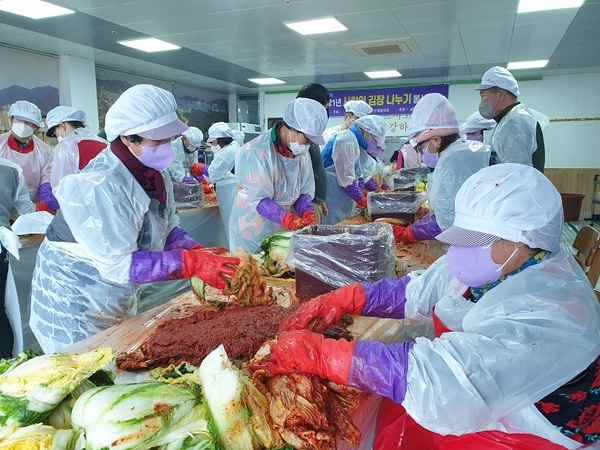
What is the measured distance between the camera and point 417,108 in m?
3.37

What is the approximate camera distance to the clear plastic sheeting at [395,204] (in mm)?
4117

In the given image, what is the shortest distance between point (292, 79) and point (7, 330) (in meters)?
10.0

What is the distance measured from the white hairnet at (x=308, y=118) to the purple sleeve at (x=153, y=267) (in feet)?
5.44

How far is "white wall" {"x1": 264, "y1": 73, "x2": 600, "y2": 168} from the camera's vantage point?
11320mm

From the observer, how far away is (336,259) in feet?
7.38

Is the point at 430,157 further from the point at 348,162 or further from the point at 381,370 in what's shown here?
the point at 381,370

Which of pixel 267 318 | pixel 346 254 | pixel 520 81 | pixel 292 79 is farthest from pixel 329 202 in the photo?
pixel 520 81

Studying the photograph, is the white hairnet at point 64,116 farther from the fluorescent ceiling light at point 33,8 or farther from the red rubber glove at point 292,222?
the red rubber glove at point 292,222

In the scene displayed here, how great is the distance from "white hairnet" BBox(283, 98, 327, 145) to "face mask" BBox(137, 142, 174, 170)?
1.33 metres

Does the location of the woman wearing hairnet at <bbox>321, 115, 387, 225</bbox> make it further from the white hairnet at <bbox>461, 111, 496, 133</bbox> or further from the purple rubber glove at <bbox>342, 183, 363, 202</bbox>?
the white hairnet at <bbox>461, 111, 496, 133</bbox>

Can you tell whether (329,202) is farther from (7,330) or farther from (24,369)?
(24,369)

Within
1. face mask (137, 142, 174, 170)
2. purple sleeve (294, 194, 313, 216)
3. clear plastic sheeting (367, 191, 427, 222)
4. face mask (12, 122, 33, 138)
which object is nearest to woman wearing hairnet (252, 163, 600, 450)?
face mask (137, 142, 174, 170)

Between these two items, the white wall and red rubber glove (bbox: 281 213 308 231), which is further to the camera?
the white wall

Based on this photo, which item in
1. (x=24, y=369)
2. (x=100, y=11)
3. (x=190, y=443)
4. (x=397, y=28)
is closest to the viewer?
(x=190, y=443)
